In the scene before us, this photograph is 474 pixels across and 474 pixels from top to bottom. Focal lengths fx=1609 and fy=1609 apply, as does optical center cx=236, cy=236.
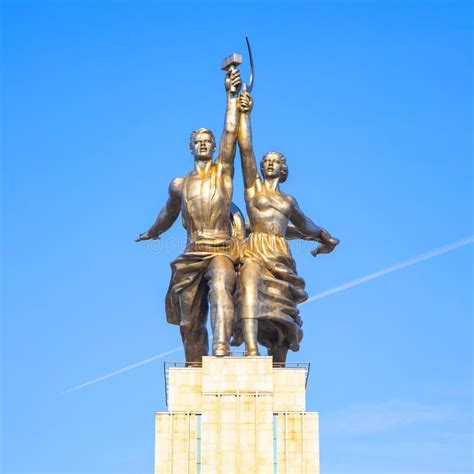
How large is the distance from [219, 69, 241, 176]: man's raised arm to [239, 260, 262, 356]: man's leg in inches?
122

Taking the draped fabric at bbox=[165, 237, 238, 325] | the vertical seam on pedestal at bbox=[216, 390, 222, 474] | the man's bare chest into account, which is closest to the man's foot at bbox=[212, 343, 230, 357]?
the vertical seam on pedestal at bbox=[216, 390, 222, 474]

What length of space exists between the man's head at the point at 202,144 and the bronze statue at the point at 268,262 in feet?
2.63

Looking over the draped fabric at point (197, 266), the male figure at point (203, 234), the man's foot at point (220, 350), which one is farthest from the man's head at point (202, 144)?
the man's foot at point (220, 350)

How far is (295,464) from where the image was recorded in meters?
41.0

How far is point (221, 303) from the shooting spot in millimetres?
42188

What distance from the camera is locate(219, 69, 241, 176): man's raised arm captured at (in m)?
43.9

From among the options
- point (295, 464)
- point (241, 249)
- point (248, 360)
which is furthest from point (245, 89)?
point (295, 464)

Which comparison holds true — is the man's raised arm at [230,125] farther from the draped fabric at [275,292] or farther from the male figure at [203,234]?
the draped fabric at [275,292]

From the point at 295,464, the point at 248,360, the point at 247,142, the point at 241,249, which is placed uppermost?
the point at 247,142

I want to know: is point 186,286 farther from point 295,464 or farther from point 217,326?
point 295,464

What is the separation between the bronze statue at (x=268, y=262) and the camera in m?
42.7

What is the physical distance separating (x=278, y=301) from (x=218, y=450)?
4.54 m

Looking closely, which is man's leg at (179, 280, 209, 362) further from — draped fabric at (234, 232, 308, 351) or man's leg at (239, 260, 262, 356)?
man's leg at (239, 260, 262, 356)

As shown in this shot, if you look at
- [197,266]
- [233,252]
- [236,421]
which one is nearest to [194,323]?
[197,266]
